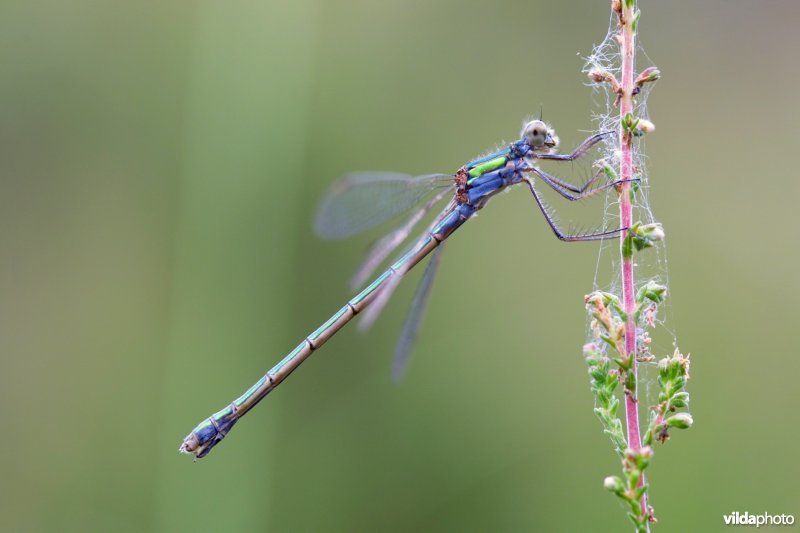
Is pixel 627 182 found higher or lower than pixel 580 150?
lower

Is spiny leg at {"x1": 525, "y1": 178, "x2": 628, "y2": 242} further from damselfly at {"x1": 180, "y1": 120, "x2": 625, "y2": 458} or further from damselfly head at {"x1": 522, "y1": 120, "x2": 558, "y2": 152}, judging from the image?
damselfly head at {"x1": 522, "y1": 120, "x2": 558, "y2": 152}

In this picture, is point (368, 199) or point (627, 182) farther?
point (368, 199)

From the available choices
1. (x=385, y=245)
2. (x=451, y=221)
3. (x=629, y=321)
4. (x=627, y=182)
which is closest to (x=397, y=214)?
(x=385, y=245)

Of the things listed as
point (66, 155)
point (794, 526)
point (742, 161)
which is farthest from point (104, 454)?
point (742, 161)

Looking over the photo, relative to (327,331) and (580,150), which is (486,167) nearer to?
(580,150)

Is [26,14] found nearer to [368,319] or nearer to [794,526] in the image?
[368,319]

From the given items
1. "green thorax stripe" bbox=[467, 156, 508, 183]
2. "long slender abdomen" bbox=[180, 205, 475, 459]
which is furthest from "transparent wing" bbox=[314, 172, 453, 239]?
"long slender abdomen" bbox=[180, 205, 475, 459]
